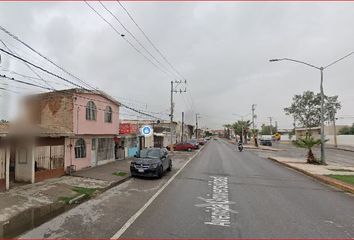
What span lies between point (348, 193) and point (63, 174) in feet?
45.7

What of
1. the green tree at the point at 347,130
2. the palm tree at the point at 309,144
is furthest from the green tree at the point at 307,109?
the palm tree at the point at 309,144

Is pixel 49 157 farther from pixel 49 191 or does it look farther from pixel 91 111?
pixel 91 111

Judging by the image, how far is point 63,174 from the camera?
1917cm

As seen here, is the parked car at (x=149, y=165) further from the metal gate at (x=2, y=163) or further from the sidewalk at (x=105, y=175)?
the metal gate at (x=2, y=163)

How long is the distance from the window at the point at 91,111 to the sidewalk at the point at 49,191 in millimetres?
4455

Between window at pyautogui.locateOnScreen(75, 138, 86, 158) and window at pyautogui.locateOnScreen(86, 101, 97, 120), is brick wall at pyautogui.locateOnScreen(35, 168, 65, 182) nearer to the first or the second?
window at pyautogui.locateOnScreen(75, 138, 86, 158)

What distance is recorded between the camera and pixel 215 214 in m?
10.3

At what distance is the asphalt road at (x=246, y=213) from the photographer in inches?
327

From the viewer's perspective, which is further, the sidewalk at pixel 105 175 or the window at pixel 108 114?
the window at pixel 108 114

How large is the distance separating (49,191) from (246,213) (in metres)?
7.99

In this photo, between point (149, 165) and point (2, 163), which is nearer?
point (2, 163)

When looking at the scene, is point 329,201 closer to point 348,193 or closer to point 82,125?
point 348,193

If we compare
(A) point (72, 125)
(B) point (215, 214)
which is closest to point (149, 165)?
(A) point (72, 125)

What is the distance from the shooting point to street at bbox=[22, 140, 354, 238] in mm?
8336
